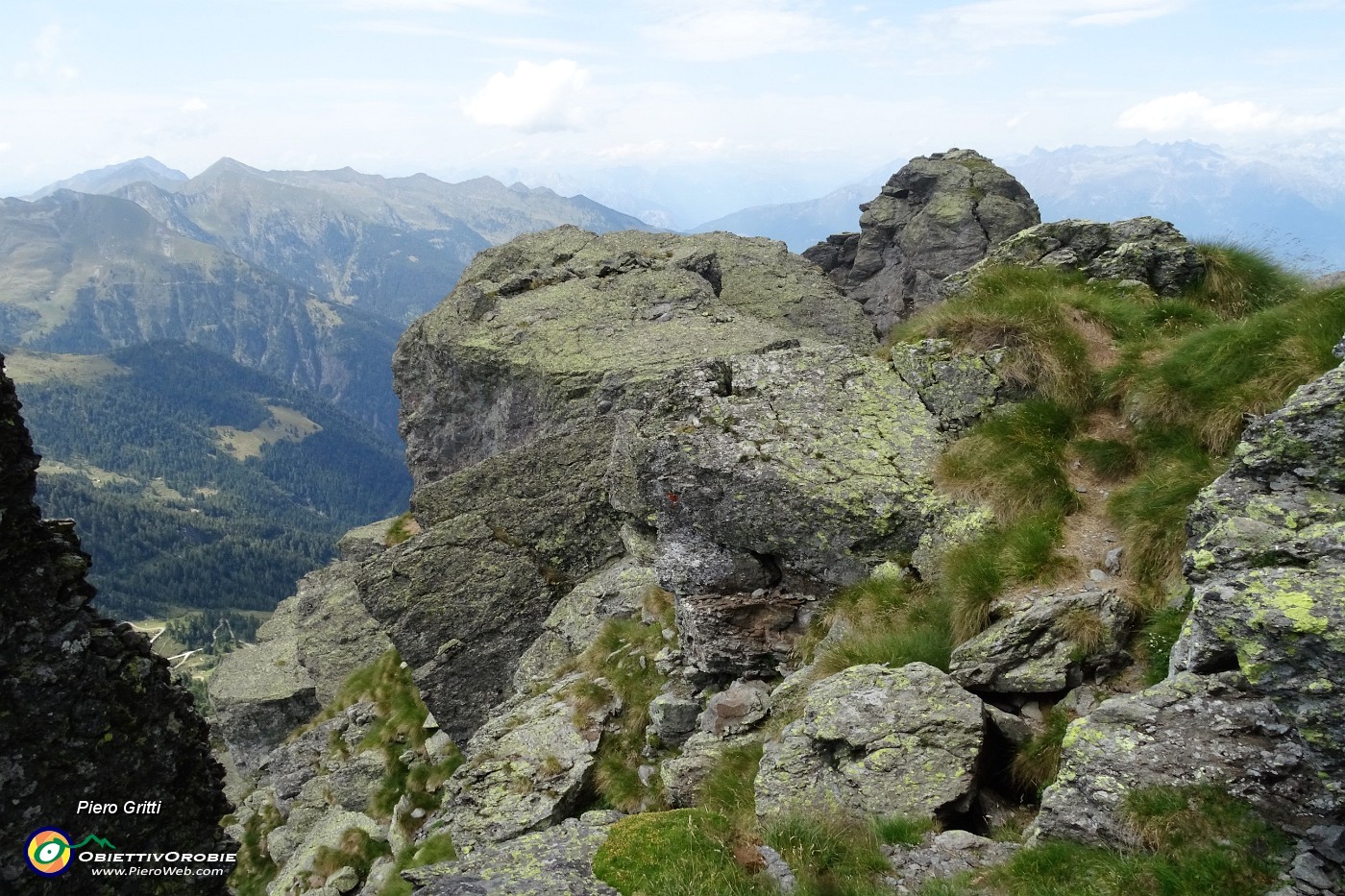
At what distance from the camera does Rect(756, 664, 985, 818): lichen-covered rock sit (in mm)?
9898

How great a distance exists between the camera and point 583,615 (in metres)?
23.8

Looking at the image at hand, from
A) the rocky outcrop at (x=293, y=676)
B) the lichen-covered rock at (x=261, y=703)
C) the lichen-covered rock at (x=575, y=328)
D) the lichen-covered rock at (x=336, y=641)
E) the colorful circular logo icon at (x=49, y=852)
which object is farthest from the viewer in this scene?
the lichen-covered rock at (x=261, y=703)

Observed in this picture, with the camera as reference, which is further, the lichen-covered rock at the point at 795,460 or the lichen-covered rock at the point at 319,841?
the lichen-covered rock at the point at 319,841

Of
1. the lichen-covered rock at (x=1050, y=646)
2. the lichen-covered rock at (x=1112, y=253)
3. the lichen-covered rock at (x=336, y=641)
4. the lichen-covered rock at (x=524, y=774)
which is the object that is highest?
the lichen-covered rock at (x=1112, y=253)

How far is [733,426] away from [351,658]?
3129 centimetres

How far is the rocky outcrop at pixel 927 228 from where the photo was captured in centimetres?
7169

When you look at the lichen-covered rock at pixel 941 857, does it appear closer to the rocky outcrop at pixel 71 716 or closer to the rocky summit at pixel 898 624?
the rocky summit at pixel 898 624

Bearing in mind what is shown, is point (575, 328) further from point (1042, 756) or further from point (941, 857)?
point (941, 857)

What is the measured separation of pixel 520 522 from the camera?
27688mm

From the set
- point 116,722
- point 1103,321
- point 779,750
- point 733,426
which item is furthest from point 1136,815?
point 116,722

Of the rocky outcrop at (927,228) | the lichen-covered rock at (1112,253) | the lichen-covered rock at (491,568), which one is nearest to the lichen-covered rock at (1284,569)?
the lichen-covered rock at (1112,253)

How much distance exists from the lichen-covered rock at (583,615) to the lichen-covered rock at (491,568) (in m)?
1.59

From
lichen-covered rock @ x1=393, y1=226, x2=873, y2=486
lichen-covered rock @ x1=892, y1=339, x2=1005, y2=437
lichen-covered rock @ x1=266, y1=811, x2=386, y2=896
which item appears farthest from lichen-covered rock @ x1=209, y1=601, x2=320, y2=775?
lichen-covered rock @ x1=892, y1=339, x2=1005, y2=437

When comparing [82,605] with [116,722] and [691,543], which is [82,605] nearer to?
[116,722]
